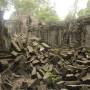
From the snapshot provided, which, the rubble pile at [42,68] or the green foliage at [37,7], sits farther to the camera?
the green foliage at [37,7]

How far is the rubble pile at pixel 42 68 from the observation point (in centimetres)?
1188

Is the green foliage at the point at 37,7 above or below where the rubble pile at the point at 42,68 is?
above

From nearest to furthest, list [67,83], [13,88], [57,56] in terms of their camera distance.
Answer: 1. [13,88]
2. [67,83]
3. [57,56]

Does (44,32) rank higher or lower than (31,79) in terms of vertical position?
higher

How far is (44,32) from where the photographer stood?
667 inches

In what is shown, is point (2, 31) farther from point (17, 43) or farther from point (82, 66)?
point (82, 66)

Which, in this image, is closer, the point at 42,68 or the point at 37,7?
the point at 42,68

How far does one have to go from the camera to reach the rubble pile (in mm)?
11875

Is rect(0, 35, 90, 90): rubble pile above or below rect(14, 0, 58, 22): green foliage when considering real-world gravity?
below

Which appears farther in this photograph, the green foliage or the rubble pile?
the green foliage

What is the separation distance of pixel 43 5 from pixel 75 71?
60.2 ft

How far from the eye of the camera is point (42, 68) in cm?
1341

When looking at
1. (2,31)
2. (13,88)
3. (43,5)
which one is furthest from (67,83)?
(43,5)

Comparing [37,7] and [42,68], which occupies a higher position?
[37,7]
